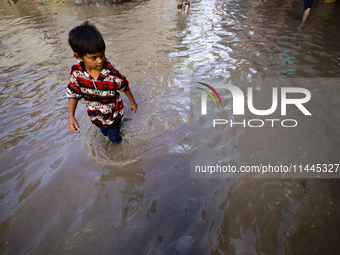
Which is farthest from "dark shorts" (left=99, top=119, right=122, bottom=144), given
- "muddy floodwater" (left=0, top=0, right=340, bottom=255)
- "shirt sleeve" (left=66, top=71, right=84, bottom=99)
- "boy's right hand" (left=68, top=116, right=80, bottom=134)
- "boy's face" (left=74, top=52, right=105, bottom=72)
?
"boy's face" (left=74, top=52, right=105, bottom=72)

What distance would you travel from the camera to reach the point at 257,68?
405 centimetres

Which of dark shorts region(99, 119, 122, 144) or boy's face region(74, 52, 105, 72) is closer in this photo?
boy's face region(74, 52, 105, 72)

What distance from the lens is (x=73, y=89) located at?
2.10 metres

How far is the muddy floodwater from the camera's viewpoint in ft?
5.39

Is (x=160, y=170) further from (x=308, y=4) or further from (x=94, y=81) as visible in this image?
(x=308, y=4)

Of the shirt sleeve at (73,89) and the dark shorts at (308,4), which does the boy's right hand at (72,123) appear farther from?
the dark shorts at (308,4)

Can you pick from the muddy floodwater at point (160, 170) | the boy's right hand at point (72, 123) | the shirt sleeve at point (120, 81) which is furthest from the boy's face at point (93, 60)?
the muddy floodwater at point (160, 170)

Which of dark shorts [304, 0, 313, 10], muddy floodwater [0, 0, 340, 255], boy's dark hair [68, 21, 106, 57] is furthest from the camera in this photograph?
dark shorts [304, 0, 313, 10]

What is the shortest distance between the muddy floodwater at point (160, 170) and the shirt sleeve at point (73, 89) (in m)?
0.77

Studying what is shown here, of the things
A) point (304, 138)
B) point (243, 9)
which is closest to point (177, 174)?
point (304, 138)

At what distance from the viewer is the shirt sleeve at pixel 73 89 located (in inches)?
80.1

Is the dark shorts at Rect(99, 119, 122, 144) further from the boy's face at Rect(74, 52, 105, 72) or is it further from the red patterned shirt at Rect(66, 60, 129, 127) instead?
the boy's face at Rect(74, 52, 105, 72)

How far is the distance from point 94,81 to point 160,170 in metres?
1.20

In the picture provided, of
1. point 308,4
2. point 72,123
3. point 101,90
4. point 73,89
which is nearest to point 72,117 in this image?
point 72,123
